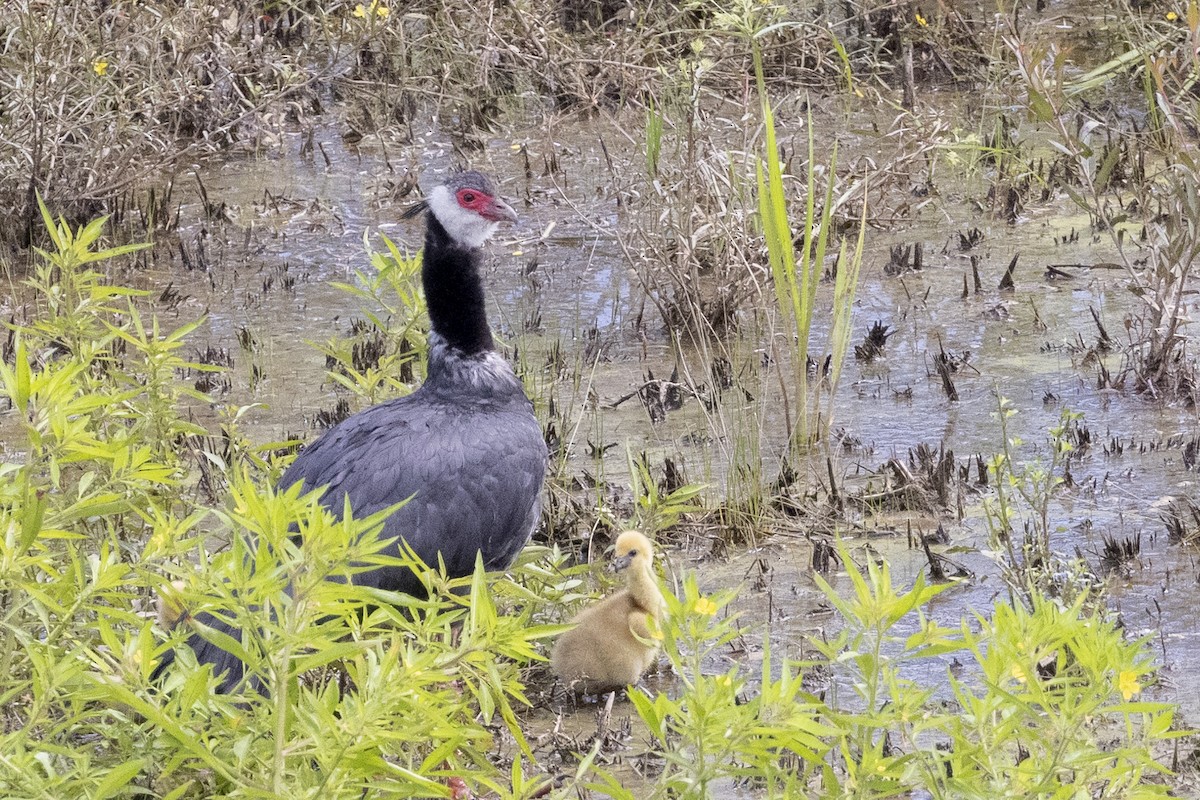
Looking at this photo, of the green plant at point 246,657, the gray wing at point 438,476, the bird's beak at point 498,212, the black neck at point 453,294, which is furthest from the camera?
the bird's beak at point 498,212

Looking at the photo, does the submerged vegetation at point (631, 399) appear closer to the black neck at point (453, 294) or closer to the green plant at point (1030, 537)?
the green plant at point (1030, 537)

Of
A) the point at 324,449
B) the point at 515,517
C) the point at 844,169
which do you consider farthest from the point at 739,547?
the point at 844,169

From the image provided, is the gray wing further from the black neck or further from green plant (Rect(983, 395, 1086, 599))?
green plant (Rect(983, 395, 1086, 599))

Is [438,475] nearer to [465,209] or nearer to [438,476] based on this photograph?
[438,476]

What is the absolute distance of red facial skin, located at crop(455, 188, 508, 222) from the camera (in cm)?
449

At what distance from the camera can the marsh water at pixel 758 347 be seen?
181 inches

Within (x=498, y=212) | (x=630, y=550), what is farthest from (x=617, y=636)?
(x=498, y=212)

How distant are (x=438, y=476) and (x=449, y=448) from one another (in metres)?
0.10

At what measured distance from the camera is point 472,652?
245 centimetres

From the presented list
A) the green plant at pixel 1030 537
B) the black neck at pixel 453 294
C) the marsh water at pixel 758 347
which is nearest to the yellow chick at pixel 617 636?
the marsh water at pixel 758 347

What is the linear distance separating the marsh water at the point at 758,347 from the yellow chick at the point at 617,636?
0.42 feet

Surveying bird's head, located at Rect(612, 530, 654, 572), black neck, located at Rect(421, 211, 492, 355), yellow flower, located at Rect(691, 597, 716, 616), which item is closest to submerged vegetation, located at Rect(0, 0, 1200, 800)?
yellow flower, located at Rect(691, 597, 716, 616)

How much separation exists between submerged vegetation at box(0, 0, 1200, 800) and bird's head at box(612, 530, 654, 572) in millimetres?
111

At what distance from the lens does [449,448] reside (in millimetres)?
3982
